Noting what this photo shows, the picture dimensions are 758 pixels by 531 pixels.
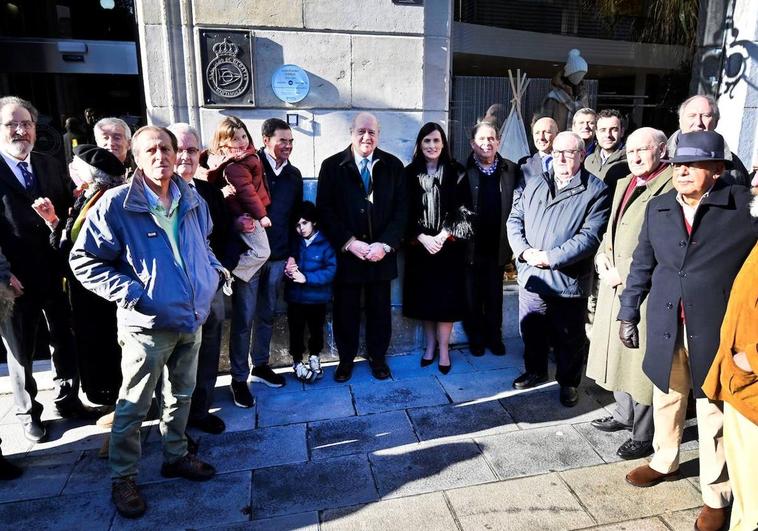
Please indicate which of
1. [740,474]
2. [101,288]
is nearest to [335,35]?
[101,288]

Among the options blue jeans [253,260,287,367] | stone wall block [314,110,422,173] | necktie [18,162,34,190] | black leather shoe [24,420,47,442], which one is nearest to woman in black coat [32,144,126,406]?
necktie [18,162,34,190]

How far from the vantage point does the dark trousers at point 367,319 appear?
4.53 m

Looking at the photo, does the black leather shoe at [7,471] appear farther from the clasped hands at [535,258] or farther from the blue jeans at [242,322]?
the clasped hands at [535,258]

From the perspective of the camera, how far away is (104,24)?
4.86 m

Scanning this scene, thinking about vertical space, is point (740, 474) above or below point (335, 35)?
below

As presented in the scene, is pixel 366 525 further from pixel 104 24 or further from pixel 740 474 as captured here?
pixel 104 24

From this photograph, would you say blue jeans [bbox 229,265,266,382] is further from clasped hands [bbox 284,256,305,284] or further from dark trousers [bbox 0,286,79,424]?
dark trousers [bbox 0,286,79,424]

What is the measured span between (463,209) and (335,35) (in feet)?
6.10

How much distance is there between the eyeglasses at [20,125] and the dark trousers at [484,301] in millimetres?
3429

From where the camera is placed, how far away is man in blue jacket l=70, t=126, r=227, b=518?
2.75 m

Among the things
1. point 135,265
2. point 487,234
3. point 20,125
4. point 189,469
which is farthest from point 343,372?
point 20,125

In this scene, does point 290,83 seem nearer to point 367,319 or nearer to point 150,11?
point 150,11

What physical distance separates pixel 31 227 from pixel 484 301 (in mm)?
3632

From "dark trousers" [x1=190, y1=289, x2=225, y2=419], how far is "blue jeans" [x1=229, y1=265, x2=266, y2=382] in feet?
0.90
